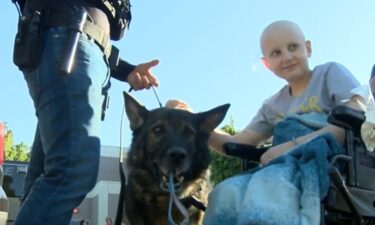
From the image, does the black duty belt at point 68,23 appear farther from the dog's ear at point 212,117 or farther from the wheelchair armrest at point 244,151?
the dog's ear at point 212,117

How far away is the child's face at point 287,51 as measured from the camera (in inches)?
149

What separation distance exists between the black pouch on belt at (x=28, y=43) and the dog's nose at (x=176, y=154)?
1.07 metres

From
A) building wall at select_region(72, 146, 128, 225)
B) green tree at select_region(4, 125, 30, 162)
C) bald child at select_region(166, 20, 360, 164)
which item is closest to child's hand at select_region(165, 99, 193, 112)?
bald child at select_region(166, 20, 360, 164)

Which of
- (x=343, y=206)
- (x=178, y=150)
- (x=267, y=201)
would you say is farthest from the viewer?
(x=178, y=150)

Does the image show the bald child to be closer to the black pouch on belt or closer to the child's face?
the child's face

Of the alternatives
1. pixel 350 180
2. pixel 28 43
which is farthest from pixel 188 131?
pixel 28 43

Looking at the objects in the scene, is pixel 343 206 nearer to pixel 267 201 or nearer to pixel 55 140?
pixel 267 201

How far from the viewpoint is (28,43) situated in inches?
114

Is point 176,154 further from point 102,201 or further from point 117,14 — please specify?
point 102,201

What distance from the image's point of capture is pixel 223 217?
2.82m

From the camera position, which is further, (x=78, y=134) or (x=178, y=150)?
(x=178, y=150)

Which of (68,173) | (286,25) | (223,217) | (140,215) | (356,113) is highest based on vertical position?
(286,25)

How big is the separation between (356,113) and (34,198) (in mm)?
1538

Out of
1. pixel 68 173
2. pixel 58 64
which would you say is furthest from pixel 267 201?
pixel 58 64
